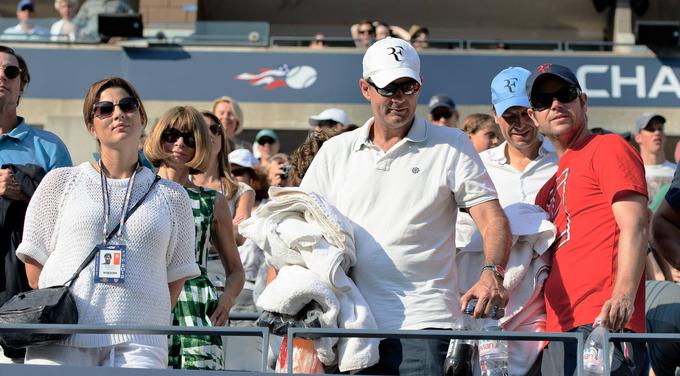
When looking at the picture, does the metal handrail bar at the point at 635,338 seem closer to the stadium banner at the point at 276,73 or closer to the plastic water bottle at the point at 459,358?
the plastic water bottle at the point at 459,358

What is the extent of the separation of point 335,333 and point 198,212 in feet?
5.46

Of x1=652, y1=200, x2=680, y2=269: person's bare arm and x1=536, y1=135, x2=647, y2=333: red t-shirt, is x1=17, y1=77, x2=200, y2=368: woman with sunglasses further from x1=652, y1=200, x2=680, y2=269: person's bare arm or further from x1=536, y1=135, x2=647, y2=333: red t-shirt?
x1=652, y1=200, x2=680, y2=269: person's bare arm

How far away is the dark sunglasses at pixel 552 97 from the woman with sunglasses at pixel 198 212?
1603 mm

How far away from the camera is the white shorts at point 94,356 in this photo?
4137 millimetres

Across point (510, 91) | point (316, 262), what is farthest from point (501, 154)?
point (316, 262)

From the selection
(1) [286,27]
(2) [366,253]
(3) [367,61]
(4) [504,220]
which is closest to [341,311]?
(2) [366,253]

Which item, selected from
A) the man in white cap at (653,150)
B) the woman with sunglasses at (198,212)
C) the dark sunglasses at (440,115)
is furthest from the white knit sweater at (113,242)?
the man in white cap at (653,150)

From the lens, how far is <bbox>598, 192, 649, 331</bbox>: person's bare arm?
404 cm

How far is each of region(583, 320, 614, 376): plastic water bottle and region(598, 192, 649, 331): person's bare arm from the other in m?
0.05

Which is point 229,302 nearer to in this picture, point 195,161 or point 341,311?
point 195,161

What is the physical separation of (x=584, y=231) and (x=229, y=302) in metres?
1.69

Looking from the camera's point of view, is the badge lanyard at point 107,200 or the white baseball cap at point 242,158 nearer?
the badge lanyard at point 107,200

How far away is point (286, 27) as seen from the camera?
23.4 meters

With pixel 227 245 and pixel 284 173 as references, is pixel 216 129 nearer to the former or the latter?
pixel 284 173
